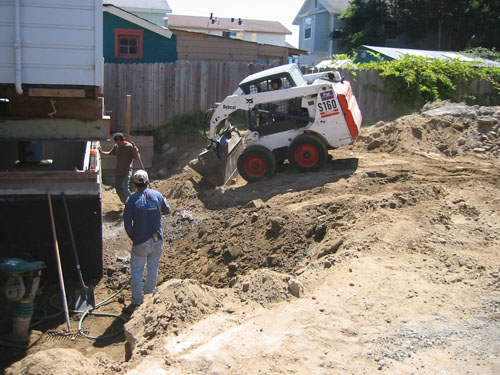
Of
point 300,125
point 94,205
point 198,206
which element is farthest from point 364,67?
point 94,205

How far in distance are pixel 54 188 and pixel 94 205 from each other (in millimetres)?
577

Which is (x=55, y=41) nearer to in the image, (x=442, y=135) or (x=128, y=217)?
(x=128, y=217)

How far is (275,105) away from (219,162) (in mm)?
1667

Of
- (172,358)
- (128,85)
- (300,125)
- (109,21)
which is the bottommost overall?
(172,358)

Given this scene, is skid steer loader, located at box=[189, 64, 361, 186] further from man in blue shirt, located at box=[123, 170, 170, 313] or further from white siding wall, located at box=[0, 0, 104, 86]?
man in blue shirt, located at box=[123, 170, 170, 313]

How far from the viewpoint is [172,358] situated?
4.45m

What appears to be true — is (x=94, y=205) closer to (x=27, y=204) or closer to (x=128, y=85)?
(x=27, y=204)

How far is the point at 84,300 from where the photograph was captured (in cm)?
752

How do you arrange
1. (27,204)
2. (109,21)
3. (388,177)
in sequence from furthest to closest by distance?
(109,21)
(388,177)
(27,204)

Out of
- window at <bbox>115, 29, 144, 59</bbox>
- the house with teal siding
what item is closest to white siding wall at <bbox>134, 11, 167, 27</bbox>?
the house with teal siding

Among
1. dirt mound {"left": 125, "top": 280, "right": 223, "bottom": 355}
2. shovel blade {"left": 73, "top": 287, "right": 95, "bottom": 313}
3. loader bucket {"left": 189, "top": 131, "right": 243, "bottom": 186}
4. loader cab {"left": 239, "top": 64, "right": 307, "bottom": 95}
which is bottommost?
shovel blade {"left": 73, "top": 287, "right": 95, "bottom": 313}

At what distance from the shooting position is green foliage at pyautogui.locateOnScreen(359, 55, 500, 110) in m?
16.9

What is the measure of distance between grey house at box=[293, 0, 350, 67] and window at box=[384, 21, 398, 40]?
340 cm

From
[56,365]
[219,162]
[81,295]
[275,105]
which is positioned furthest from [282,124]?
[56,365]
